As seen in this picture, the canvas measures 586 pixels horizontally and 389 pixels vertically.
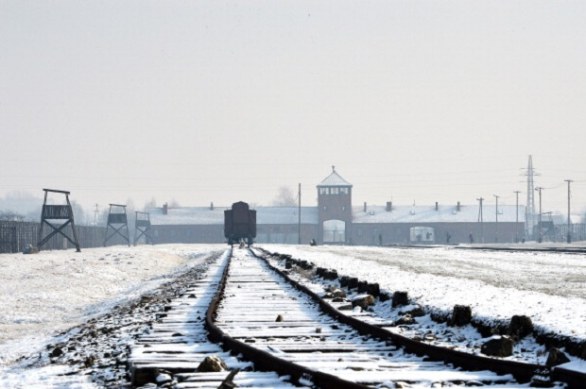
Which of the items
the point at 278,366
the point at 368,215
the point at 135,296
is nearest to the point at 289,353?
the point at 278,366

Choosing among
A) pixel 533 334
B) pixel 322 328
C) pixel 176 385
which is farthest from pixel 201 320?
pixel 176 385

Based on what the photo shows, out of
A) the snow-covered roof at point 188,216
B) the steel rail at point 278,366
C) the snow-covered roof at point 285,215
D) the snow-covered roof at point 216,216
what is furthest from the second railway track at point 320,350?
the snow-covered roof at point 188,216

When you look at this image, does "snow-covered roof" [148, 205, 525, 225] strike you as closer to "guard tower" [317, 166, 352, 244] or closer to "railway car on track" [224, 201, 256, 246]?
"guard tower" [317, 166, 352, 244]

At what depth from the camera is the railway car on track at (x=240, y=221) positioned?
72.3 m

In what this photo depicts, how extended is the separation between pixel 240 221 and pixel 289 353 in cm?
6526

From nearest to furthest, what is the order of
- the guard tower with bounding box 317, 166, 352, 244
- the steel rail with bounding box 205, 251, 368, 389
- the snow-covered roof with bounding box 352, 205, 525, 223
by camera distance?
the steel rail with bounding box 205, 251, 368, 389, the guard tower with bounding box 317, 166, 352, 244, the snow-covered roof with bounding box 352, 205, 525, 223

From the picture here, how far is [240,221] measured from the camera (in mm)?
72750

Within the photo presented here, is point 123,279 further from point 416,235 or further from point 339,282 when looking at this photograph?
point 416,235

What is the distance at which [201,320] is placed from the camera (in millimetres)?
10797

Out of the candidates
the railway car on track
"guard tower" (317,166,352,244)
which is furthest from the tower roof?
the railway car on track

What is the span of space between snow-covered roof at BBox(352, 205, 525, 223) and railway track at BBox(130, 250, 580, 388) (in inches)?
4674

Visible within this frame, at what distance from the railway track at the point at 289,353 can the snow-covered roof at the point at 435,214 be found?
118707mm

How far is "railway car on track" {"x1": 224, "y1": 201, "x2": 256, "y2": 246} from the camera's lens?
7231cm

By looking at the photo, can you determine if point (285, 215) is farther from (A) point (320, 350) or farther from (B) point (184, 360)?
(B) point (184, 360)
